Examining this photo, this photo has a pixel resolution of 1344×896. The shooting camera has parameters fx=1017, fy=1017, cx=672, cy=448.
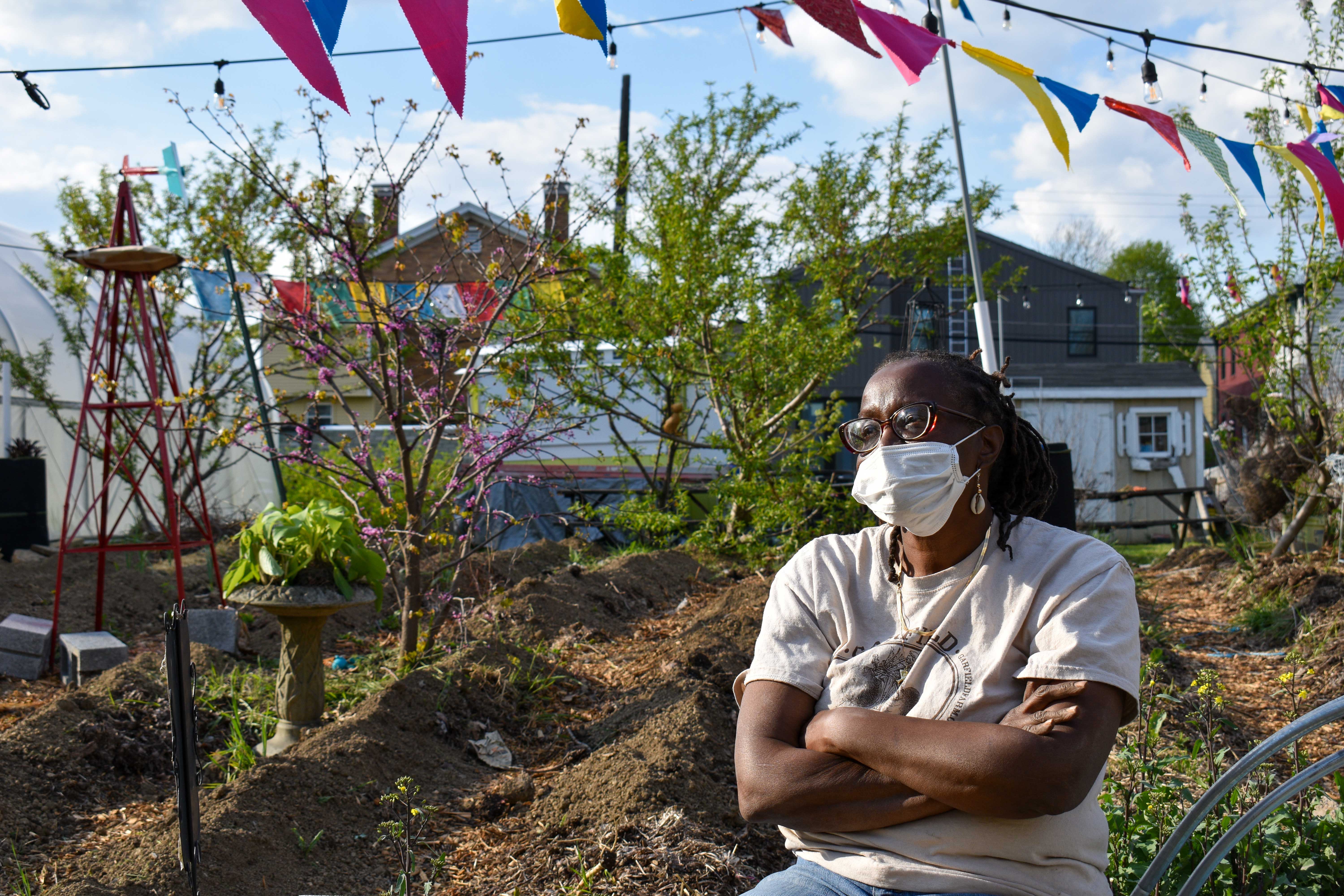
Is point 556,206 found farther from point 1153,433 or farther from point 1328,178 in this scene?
point 1153,433

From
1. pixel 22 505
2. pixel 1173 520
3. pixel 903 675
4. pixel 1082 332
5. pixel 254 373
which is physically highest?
pixel 1082 332

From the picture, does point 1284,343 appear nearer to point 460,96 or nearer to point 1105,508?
point 460,96

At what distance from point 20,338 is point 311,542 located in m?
8.47

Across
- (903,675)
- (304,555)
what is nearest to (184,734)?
(903,675)

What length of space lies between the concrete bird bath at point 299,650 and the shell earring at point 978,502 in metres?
2.91

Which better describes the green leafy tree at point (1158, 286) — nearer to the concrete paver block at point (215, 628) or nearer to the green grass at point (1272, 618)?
the green grass at point (1272, 618)

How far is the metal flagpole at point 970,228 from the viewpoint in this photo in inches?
222

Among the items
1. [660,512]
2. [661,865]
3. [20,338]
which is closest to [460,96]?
[661,865]

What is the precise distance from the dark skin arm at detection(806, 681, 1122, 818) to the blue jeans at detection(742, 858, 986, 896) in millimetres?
191

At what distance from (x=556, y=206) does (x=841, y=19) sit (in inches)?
88.0

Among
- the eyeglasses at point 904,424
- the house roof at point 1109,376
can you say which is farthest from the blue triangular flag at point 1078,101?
the house roof at point 1109,376

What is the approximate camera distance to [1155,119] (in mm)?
4141

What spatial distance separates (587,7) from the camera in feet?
8.45

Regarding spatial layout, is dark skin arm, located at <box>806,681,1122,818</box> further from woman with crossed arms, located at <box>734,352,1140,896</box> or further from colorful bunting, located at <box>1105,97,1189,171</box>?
colorful bunting, located at <box>1105,97,1189,171</box>
